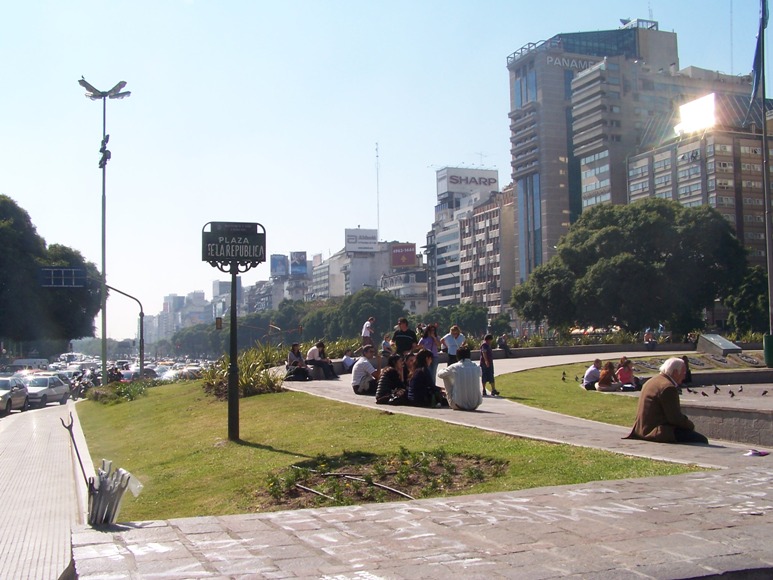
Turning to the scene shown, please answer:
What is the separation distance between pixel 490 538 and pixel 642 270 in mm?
49018

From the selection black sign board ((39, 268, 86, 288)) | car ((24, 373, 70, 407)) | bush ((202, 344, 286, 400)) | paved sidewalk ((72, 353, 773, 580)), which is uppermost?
black sign board ((39, 268, 86, 288))

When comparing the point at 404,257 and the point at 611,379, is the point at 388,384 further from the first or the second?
the point at 404,257

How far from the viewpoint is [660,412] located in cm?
967

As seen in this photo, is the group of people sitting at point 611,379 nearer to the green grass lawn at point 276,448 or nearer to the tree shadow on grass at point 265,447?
the green grass lawn at point 276,448

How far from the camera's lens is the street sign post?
12.5 meters

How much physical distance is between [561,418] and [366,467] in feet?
18.6

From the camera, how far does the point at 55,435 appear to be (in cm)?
1880

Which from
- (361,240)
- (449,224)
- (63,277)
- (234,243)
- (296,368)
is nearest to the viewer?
(234,243)

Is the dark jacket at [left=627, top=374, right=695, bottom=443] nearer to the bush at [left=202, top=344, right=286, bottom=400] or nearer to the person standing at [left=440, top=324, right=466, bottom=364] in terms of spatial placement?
the person standing at [left=440, top=324, right=466, bottom=364]

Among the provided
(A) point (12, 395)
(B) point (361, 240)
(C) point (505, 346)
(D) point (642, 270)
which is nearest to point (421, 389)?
(A) point (12, 395)

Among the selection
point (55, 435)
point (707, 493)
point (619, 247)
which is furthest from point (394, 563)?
point (619, 247)

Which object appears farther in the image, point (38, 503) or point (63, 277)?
point (63, 277)

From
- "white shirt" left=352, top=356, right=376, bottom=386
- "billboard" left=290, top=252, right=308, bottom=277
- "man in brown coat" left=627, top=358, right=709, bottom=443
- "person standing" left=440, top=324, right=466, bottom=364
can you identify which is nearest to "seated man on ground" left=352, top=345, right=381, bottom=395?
"white shirt" left=352, top=356, right=376, bottom=386

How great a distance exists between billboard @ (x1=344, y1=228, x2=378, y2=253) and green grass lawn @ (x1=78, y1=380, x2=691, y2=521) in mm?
141099
